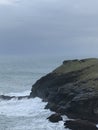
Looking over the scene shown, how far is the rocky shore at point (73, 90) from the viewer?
62.4 m

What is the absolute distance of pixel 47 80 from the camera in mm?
82375

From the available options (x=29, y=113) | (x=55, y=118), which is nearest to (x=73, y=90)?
(x=55, y=118)

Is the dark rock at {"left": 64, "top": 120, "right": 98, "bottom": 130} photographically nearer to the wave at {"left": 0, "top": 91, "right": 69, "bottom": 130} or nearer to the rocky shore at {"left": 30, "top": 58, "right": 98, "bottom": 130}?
the wave at {"left": 0, "top": 91, "right": 69, "bottom": 130}

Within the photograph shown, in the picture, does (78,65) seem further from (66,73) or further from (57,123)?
(57,123)

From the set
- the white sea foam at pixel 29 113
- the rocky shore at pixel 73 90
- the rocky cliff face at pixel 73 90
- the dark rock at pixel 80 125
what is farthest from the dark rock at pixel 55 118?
the dark rock at pixel 80 125

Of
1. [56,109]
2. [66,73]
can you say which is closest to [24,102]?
[66,73]

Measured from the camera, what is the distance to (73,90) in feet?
223

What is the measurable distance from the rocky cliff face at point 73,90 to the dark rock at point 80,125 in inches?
102

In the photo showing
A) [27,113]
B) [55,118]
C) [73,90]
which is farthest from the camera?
[27,113]

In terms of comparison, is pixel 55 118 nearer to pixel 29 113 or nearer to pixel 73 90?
pixel 73 90

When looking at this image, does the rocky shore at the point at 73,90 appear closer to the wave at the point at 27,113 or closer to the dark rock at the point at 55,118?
the wave at the point at 27,113

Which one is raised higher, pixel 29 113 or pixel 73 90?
pixel 73 90

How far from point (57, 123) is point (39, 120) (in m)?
4.22

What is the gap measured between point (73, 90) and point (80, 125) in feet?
38.2
